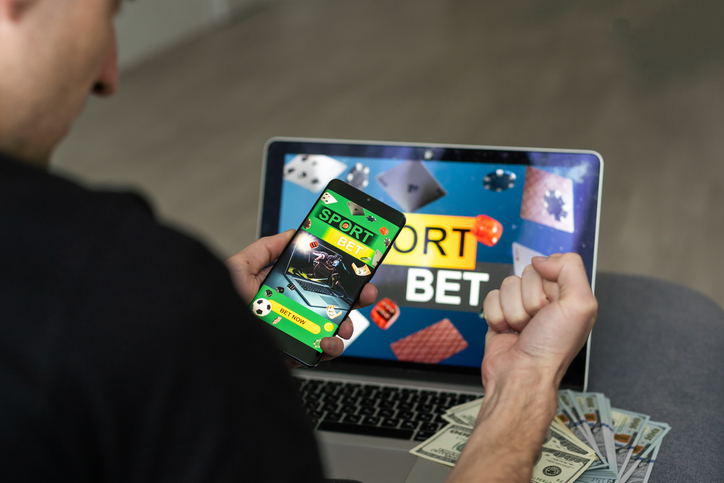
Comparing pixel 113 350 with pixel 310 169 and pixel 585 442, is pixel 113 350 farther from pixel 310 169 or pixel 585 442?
pixel 310 169

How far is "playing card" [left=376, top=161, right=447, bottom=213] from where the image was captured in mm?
1138

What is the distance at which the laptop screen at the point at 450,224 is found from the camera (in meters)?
1.08

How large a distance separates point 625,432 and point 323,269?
0.47 metres

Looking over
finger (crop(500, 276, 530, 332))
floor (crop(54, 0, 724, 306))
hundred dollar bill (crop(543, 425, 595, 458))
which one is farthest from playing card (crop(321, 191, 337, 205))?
floor (crop(54, 0, 724, 306))

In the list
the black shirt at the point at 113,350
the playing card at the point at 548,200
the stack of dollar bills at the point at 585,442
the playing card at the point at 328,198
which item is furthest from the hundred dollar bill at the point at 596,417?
the black shirt at the point at 113,350

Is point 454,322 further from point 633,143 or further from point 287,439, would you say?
point 633,143

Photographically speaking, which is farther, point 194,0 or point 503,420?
point 194,0

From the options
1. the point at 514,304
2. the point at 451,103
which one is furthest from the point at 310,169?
the point at 451,103

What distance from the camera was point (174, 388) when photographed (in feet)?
1.17

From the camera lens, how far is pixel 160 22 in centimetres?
384

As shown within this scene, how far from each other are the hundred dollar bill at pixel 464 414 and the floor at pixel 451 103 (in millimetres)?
1566

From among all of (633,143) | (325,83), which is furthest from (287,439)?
(325,83)

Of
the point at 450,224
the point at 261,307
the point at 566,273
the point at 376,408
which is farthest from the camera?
the point at 450,224

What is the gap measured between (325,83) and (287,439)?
11.2 feet
